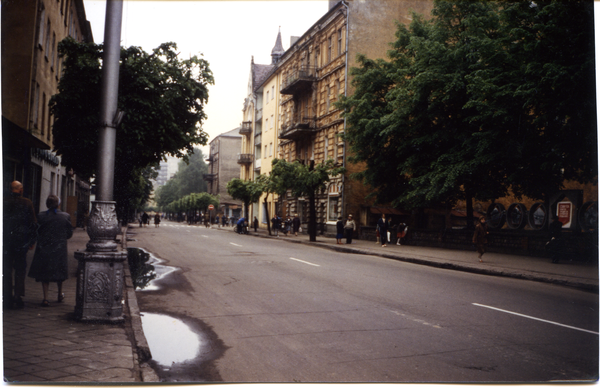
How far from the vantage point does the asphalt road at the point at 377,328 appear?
5.00 meters

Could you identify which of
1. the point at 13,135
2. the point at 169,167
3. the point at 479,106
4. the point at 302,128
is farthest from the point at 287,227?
the point at 169,167

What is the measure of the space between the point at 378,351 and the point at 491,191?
1846cm

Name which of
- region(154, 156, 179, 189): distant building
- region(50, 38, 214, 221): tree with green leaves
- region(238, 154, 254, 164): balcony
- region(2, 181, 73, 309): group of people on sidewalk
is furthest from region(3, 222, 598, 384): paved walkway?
region(238, 154, 254, 164): balcony

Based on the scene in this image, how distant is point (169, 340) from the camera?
628 cm

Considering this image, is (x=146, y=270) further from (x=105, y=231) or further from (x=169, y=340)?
(x=169, y=340)

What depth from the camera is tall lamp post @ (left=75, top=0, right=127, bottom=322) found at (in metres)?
6.36

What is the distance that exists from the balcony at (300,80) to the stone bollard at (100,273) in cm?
3456

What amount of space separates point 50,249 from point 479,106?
14.8 m

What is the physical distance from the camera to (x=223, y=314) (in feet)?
25.5

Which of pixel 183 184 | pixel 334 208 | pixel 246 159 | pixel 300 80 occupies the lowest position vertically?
pixel 334 208

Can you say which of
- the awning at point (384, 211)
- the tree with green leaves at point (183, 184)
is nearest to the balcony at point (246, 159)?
the awning at point (384, 211)

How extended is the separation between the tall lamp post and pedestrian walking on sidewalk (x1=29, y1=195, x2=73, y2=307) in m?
0.86

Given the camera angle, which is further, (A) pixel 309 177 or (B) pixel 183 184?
(B) pixel 183 184

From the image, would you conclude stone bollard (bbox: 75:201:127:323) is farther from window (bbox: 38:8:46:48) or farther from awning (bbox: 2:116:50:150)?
window (bbox: 38:8:46:48)
